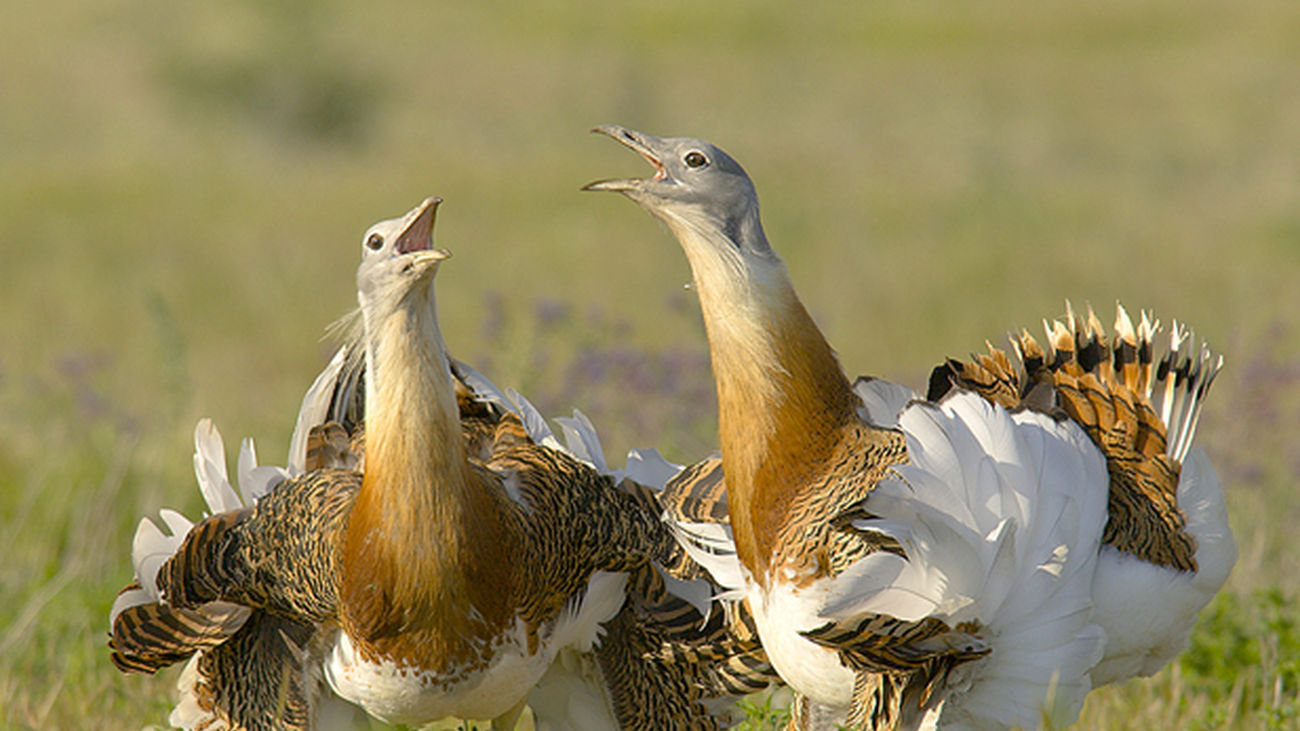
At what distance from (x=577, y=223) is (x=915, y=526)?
8.30 meters

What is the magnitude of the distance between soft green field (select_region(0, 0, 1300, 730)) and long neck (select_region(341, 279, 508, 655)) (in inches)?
42.4

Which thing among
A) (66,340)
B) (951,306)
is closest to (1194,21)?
(951,306)

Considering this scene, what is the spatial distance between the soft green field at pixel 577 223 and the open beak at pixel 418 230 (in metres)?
1.52

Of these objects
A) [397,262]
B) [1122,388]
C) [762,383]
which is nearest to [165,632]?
[397,262]

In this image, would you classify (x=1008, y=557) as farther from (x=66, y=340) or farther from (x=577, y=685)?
(x=66, y=340)

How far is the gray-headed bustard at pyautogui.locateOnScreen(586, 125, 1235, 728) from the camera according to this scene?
2668 mm

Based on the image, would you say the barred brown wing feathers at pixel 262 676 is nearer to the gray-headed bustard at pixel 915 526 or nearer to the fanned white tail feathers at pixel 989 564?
the gray-headed bustard at pixel 915 526

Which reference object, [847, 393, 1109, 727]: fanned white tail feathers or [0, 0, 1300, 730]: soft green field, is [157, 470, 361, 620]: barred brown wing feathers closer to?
Answer: [0, 0, 1300, 730]: soft green field

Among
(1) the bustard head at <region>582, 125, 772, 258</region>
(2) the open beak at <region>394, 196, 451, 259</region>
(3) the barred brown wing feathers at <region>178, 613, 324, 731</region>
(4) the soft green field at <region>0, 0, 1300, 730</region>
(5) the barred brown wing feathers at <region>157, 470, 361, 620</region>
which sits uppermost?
(1) the bustard head at <region>582, 125, 772, 258</region>

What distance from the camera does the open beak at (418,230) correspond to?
313 cm

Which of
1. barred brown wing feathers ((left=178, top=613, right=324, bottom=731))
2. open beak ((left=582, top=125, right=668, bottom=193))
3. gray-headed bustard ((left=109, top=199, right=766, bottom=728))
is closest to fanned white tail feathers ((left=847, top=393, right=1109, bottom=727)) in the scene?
gray-headed bustard ((left=109, top=199, right=766, bottom=728))

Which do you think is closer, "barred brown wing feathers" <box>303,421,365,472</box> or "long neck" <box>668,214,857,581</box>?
"long neck" <box>668,214,857,581</box>

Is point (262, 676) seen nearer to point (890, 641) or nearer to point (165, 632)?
point (165, 632)

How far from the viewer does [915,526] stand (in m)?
2.66
